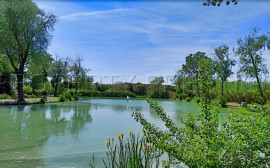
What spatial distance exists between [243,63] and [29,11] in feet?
59.9

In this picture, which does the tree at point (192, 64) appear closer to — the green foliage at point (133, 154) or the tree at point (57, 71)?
the tree at point (57, 71)

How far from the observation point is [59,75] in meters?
28.6

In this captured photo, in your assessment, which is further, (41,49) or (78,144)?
(41,49)

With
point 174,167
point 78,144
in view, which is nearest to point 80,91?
point 78,144

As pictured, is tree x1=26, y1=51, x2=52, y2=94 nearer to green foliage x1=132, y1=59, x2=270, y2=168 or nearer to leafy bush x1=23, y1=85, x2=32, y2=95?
leafy bush x1=23, y1=85, x2=32, y2=95

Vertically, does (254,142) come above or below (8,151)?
above

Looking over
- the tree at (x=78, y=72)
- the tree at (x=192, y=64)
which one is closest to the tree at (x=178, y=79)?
the tree at (x=192, y=64)

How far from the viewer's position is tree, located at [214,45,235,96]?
1934cm

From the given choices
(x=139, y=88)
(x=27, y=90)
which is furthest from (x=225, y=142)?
(x=139, y=88)

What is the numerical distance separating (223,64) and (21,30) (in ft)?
62.0

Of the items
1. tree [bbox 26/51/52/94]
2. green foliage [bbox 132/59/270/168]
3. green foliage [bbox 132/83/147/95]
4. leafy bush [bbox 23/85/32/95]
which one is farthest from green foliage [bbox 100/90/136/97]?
green foliage [bbox 132/59/270/168]

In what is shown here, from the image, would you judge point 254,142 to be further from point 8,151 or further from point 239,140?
point 8,151

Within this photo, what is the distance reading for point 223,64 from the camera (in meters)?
19.5

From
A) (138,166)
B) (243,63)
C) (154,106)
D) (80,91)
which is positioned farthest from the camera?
(80,91)
